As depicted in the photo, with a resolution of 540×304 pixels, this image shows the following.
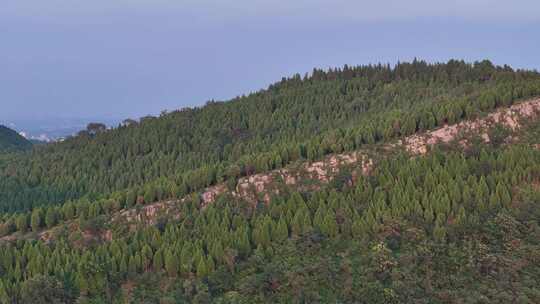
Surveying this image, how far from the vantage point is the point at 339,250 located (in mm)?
34344

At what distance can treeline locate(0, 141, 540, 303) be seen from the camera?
30375 millimetres

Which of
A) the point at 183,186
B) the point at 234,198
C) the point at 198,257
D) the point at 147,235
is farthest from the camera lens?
the point at 183,186

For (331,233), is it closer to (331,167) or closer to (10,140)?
(331,167)

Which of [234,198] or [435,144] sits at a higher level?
[435,144]

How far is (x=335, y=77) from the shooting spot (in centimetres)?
9438

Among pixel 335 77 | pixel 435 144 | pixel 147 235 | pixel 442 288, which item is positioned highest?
pixel 335 77

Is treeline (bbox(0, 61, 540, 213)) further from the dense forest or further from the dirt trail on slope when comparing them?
the dirt trail on slope

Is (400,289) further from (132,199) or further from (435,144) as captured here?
(132,199)

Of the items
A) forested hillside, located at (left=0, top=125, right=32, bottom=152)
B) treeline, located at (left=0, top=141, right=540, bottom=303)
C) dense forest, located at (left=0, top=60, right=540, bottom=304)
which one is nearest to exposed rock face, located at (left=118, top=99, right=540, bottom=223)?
dense forest, located at (left=0, top=60, right=540, bottom=304)

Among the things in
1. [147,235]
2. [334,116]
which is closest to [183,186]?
[147,235]

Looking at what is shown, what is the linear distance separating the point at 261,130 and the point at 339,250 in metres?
42.6

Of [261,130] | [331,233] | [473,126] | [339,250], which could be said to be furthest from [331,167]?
[261,130]

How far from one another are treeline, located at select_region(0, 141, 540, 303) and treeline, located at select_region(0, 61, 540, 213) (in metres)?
8.46

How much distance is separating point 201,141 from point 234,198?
31945 mm
